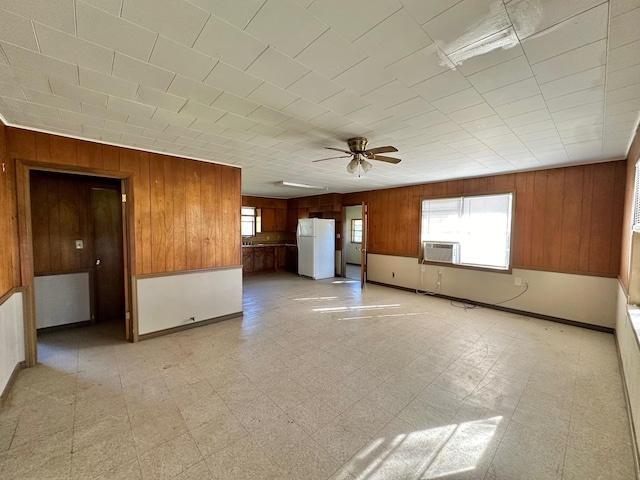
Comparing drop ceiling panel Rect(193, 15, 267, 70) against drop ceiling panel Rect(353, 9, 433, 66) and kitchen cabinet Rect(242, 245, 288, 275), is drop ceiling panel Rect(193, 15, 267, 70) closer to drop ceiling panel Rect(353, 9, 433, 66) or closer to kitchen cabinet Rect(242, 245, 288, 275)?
drop ceiling panel Rect(353, 9, 433, 66)

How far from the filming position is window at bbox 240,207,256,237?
28.8 ft

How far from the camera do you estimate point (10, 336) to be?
2.51 m

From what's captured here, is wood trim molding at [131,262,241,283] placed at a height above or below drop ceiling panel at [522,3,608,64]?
below

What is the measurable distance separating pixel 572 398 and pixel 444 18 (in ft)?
10.0

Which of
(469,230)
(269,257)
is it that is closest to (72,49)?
(469,230)

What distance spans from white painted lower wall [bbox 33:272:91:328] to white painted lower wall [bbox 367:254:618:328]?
5.92 m

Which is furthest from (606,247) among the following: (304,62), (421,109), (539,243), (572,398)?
(304,62)

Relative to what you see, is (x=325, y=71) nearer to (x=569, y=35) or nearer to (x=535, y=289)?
(x=569, y=35)

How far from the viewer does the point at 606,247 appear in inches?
152

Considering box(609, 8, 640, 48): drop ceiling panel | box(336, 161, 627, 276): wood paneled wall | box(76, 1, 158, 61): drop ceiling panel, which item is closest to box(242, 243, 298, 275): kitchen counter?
box(336, 161, 627, 276): wood paneled wall

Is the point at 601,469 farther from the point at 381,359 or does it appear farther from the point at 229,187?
the point at 229,187

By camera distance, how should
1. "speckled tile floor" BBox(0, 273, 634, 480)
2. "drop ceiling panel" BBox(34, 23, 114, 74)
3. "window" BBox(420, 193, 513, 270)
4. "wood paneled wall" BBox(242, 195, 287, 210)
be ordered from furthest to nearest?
"wood paneled wall" BBox(242, 195, 287, 210), "window" BBox(420, 193, 513, 270), "speckled tile floor" BBox(0, 273, 634, 480), "drop ceiling panel" BBox(34, 23, 114, 74)

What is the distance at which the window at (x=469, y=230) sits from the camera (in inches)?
192

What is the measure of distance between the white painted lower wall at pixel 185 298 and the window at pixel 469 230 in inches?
160
